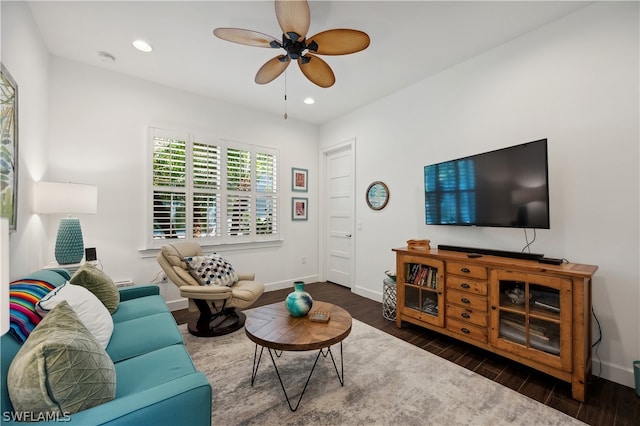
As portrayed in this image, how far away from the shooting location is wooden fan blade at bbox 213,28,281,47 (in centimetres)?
188

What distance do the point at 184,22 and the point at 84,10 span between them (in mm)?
762

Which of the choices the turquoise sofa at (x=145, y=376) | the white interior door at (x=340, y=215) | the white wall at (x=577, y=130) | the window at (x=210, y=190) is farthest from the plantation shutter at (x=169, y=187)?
the white wall at (x=577, y=130)

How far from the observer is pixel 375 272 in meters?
3.90

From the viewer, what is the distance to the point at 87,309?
1600mm

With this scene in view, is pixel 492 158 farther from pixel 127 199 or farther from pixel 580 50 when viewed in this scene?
pixel 127 199

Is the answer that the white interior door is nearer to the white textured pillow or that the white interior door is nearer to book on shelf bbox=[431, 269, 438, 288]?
book on shelf bbox=[431, 269, 438, 288]

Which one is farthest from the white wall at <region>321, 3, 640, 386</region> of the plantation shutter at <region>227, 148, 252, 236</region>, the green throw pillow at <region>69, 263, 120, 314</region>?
the green throw pillow at <region>69, 263, 120, 314</region>

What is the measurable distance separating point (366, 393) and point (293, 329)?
0.68m

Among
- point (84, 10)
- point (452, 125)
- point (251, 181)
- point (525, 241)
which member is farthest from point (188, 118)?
point (525, 241)

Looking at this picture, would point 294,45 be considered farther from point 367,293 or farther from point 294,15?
point 367,293

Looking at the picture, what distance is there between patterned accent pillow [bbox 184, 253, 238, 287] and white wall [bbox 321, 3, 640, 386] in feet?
7.80

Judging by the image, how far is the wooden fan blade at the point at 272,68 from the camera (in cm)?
222

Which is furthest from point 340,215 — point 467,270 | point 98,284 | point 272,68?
point 98,284

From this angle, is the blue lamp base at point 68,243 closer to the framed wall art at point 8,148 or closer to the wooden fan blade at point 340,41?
the framed wall art at point 8,148
